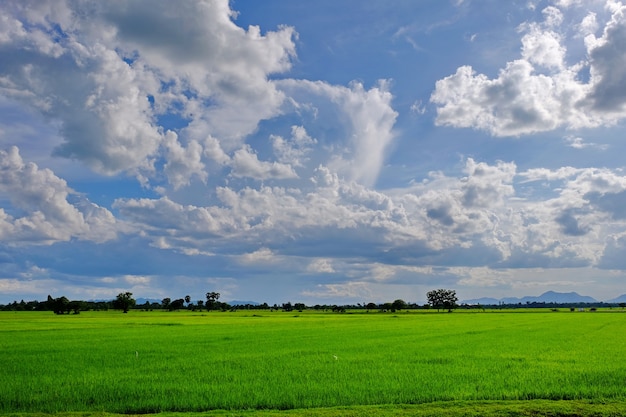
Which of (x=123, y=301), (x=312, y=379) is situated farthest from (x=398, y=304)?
(x=312, y=379)

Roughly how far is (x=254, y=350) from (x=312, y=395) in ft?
51.1

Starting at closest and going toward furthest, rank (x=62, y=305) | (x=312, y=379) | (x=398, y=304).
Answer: (x=312, y=379)
(x=62, y=305)
(x=398, y=304)

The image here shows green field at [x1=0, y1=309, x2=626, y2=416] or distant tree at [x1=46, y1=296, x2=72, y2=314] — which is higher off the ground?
distant tree at [x1=46, y1=296, x2=72, y2=314]

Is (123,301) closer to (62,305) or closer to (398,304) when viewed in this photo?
(62,305)

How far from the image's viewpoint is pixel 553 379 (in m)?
19.1

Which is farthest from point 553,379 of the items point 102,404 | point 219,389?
point 102,404

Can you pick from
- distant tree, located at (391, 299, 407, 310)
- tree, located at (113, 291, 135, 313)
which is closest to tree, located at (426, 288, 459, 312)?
distant tree, located at (391, 299, 407, 310)

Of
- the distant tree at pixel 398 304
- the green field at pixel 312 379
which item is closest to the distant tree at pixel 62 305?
the distant tree at pixel 398 304

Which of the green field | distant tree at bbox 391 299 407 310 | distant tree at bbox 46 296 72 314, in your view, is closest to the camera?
the green field

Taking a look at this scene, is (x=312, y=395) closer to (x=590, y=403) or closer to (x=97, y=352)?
(x=590, y=403)

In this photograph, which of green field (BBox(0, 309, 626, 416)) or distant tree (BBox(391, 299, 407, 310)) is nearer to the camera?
green field (BBox(0, 309, 626, 416))

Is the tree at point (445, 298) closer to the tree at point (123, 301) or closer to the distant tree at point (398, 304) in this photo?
the distant tree at point (398, 304)

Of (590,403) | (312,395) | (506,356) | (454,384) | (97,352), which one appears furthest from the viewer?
(97,352)

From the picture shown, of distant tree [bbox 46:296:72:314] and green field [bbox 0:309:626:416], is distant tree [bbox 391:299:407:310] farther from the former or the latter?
green field [bbox 0:309:626:416]
